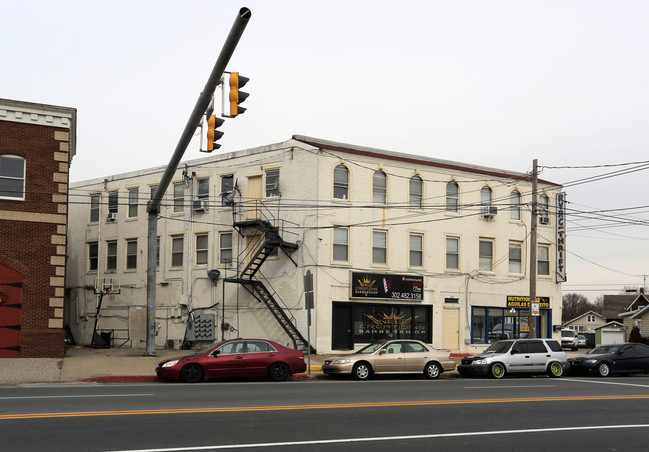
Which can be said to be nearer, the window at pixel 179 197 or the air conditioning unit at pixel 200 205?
the air conditioning unit at pixel 200 205

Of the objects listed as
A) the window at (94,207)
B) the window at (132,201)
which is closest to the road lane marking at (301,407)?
the window at (132,201)

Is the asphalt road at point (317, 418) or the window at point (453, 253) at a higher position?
the window at point (453, 253)

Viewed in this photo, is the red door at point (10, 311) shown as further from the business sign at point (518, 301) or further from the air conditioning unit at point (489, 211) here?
the business sign at point (518, 301)

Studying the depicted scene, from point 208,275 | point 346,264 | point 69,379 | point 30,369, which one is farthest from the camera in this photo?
point 208,275

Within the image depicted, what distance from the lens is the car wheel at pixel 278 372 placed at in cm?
2164

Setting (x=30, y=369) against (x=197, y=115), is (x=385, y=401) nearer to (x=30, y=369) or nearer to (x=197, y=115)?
(x=197, y=115)

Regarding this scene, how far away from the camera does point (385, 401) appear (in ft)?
51.0

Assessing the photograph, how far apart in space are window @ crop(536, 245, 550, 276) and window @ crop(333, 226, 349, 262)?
1113 centimetres

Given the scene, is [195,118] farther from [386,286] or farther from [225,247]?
[225,247]

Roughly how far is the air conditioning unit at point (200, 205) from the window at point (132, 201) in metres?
4.50

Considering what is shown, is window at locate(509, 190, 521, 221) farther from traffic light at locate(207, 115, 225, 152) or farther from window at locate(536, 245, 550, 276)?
traffic light at locate(207, 115, 225, 152)

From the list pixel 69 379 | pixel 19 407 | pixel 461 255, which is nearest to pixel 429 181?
pixel 461 255

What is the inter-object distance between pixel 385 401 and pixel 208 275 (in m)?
19.8

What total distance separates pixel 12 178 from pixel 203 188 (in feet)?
36.6
